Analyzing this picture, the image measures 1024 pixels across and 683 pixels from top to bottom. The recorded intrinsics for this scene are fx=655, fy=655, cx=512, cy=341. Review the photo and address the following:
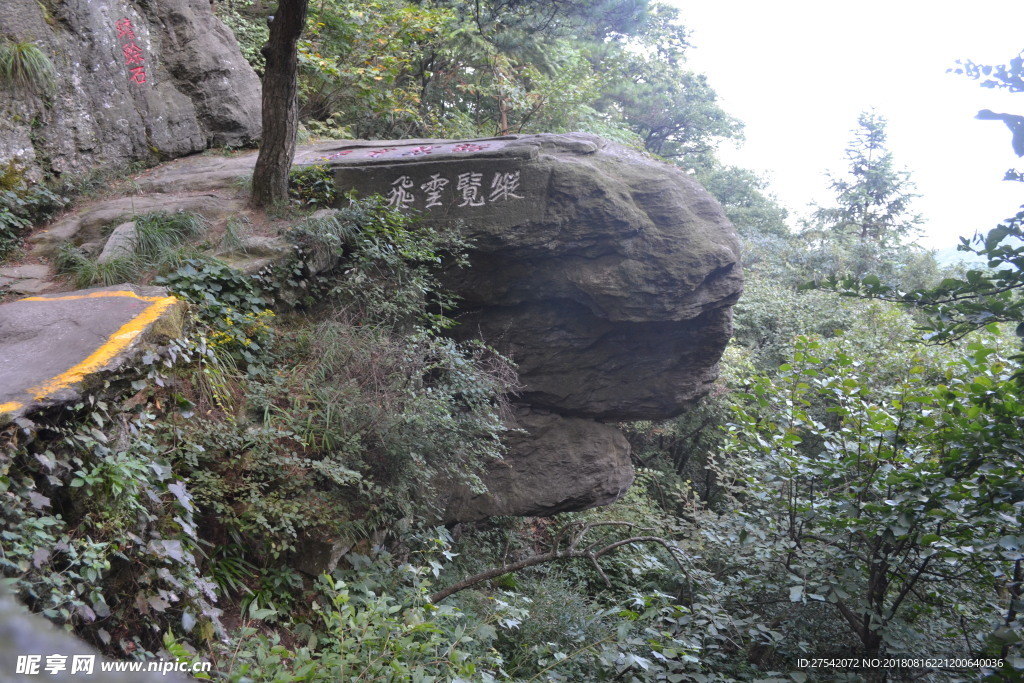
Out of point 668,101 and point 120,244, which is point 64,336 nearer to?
point 120,244

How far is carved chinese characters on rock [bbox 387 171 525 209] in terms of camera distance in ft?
19.8

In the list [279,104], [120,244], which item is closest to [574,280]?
[279,104]

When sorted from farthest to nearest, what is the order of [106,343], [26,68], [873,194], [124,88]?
1. [873,194]
2. [124,88]
3. [26,68]
4. [106,343]

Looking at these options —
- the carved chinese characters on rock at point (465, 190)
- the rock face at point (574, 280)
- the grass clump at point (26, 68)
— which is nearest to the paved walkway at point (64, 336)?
the carved chinese characters on rock at point (465, 190)

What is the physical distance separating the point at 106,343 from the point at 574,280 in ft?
13.3

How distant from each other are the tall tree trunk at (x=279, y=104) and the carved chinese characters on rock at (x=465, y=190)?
99 centimetres

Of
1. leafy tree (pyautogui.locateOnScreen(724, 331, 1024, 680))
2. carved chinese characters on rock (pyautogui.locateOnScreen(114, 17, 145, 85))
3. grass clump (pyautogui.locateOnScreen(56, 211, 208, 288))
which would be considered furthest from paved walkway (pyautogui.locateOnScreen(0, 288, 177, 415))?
carved chinese characters on rock (pyautogui.locateOnScreen(114, 17, 145, 85))

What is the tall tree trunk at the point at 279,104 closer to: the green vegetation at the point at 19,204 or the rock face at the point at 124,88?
the green vegetation at the point at 19,204

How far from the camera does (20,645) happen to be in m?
0.52

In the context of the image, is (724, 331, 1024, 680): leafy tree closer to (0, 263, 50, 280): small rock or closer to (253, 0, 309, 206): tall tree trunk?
(253, 0, 309, 206): tall tree trunk

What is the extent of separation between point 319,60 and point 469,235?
4.44 metres

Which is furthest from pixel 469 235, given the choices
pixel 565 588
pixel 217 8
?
pixel 217 8

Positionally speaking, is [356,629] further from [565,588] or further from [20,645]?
[565,588]

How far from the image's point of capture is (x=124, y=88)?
22.3 ft
